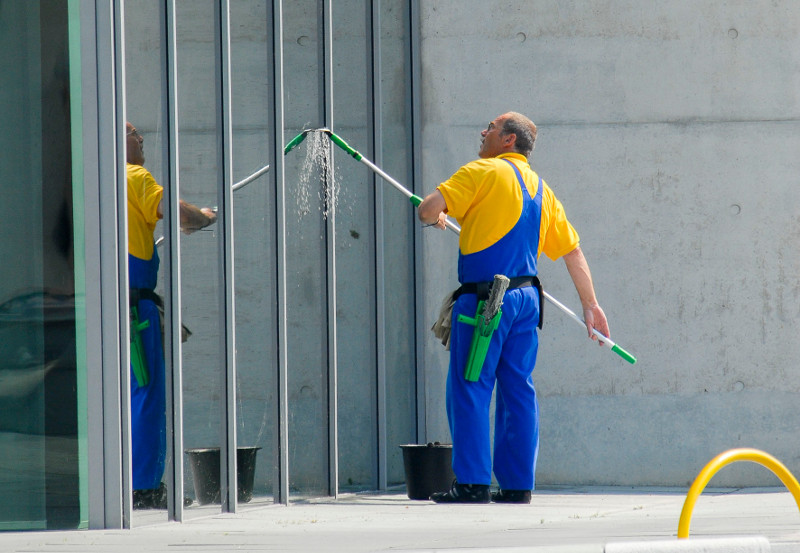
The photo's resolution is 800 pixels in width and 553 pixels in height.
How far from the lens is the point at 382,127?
805 cm

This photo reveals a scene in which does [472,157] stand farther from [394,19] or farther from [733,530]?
[733,530]

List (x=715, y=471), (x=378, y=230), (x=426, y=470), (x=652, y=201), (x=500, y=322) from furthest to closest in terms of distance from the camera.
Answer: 1. (x=652, y=201)
2. (x=378, y=230)
3. (x=426, y=470)
4. (x=500, y=322)
5. (x=715, y=471)

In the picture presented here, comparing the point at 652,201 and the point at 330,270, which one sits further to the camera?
the point at 652,201

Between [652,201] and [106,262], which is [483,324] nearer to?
[106,262]

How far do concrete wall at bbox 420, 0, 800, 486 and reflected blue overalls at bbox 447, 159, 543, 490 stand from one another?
1629 mm

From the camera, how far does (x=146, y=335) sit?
560cm

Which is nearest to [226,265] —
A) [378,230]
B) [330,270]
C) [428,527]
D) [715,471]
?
[330,270]

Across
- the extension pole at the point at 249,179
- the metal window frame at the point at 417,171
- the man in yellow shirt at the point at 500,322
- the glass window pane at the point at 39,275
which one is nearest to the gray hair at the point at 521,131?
the man in yellow shirt at the point at 500,322

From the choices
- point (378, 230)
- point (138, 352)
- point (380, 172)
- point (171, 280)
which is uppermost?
point (380, 172)

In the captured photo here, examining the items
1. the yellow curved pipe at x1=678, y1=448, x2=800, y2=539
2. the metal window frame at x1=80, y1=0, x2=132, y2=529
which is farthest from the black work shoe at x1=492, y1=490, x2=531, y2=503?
the yellow curved pipe at x1=678, y1=448, x2=800, y2=539

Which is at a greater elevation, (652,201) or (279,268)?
(652,201)

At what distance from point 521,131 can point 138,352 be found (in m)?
2.42

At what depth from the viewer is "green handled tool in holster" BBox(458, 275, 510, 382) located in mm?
6523

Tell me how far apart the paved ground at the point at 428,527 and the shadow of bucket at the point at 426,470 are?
108 mm
